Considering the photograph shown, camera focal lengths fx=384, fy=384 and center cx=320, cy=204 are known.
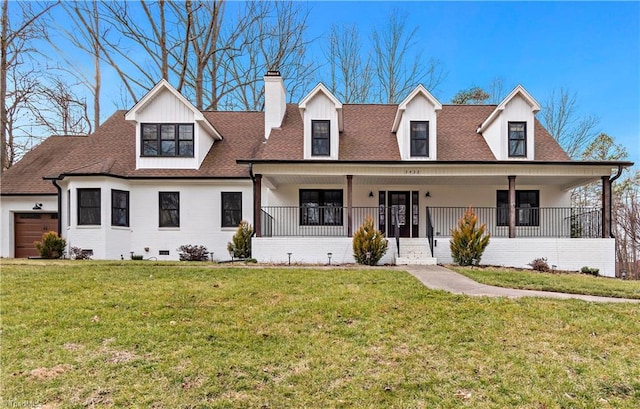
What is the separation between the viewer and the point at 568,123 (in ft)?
88.1

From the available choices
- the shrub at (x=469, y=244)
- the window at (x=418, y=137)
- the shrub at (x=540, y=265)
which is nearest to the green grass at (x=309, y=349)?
the shrub at (x=469, y=244)

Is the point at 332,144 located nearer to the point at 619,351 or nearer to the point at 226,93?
the point at 619,351

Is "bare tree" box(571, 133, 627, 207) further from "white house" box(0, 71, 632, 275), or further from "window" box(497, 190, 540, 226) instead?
"white house" box(0, 71, 632, 275)

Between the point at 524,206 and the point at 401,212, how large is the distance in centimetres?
517

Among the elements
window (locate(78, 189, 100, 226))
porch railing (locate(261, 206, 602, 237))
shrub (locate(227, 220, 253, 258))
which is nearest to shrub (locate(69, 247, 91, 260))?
window (locate(78, 189, 100, 226))

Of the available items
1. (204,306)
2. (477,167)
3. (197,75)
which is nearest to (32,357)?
(204,306)

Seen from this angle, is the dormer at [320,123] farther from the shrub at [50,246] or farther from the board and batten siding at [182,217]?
the shrub at [50,246]

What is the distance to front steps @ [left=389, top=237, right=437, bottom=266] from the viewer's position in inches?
499

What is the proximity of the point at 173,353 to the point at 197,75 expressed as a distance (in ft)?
71.5

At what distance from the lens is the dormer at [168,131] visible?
15500 millimetres

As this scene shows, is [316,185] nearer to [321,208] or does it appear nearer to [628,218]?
[321,208]

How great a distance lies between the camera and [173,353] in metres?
4.67

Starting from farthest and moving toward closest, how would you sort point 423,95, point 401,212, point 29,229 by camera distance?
point 29,229 < point 401,212 < point 423,95

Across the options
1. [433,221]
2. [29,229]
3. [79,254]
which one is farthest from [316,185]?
[29,229]
